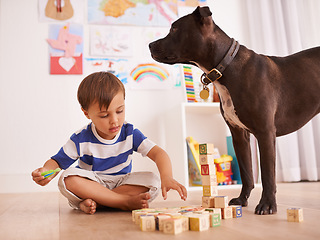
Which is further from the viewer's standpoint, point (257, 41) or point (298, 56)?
point (257, 41)

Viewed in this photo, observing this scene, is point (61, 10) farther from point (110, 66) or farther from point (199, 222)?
point (199, 222)

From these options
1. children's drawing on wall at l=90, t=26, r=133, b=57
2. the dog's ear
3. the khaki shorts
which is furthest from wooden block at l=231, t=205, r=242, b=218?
children's drawing on wall at l=90, t=26, r=133, b=57

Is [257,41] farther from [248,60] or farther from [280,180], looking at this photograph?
[248,60]

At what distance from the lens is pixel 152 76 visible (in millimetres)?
2605

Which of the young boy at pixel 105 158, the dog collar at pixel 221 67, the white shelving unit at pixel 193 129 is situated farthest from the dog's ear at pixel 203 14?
the white shelving unit at pixel 193 129

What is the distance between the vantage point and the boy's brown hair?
1188 mm

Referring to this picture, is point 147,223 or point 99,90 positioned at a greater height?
point 99,90

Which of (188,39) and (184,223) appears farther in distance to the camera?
(188,39)

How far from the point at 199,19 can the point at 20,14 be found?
176 cm

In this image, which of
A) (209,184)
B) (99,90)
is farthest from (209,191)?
(99,90)

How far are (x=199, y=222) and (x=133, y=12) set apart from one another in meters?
2.14

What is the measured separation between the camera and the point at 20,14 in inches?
97.5

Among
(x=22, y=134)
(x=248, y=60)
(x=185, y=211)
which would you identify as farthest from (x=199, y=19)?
(x=22, y=134)

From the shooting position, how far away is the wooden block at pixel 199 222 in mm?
797
